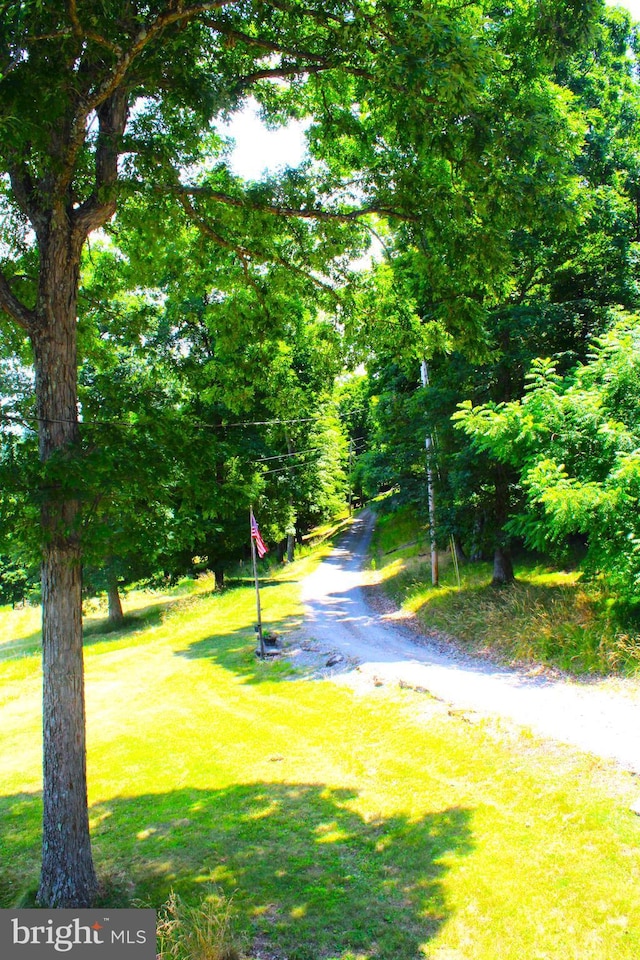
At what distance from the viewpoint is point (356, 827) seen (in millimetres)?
6793

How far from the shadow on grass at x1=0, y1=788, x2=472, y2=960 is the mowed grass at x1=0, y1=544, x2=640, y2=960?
0.02 m

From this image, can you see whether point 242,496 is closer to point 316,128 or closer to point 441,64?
point 441,64

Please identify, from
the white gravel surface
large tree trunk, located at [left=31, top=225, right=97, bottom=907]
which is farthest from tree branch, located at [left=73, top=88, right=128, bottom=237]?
the white gravel surface

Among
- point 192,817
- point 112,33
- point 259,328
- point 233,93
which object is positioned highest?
point 233,93

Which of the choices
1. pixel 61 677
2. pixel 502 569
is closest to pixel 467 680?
pixel 502 569

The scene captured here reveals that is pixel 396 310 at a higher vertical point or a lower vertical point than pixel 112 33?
lower

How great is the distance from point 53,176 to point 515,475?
14621mm

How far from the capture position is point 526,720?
8.88 meters

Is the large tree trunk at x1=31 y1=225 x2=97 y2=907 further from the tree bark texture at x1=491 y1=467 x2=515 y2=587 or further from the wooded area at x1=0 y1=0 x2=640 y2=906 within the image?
the tree bark texture at x1=491 y1=467 x2=515 y2=587

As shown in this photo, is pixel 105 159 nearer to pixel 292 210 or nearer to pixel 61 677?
pixel 292 210

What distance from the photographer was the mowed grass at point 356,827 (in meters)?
4.88

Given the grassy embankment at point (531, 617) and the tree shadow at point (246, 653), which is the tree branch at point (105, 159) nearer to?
the grassy embankment at point (531, 617)

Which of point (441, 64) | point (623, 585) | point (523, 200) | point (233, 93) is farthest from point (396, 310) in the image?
point (623, 585)

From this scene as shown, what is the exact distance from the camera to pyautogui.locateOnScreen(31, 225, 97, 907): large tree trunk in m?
5.39
